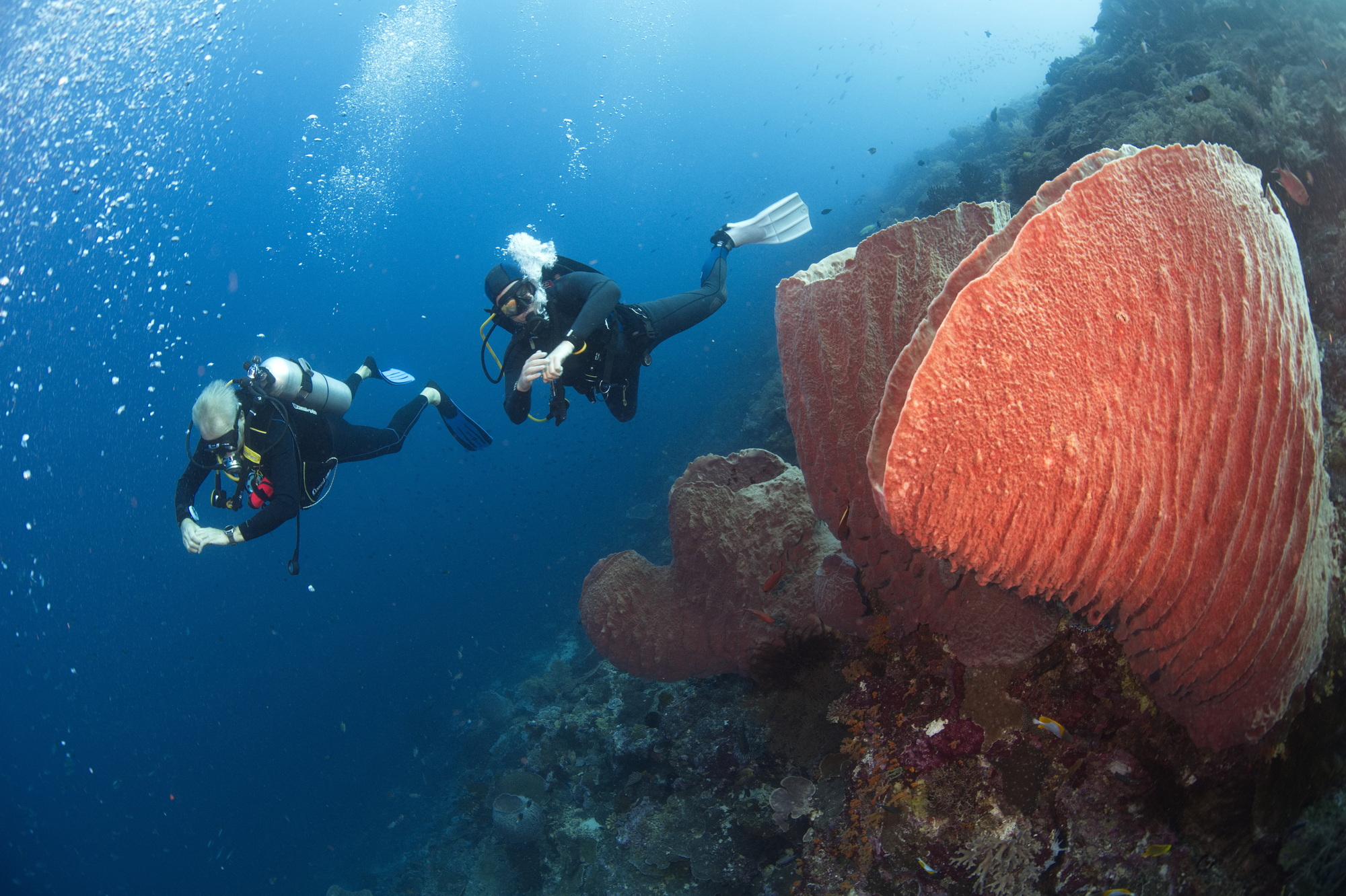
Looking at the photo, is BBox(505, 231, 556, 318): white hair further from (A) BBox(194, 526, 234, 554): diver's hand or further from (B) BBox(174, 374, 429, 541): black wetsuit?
→ (A) BBox(194, 526, 234, 554): diver's hand

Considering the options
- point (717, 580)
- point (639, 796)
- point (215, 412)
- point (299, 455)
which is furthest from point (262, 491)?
point (639, 796)

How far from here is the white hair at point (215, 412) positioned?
5090 millimetres

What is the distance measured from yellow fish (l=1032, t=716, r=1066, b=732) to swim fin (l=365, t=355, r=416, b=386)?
8539 millimetres

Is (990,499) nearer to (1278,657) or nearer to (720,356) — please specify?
(1278,657)

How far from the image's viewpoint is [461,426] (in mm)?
8148

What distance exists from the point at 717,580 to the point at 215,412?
4.83 meters

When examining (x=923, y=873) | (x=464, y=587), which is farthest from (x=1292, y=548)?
(x=464, y=587)

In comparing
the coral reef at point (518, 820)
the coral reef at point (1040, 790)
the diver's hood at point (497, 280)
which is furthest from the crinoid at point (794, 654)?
the coral reef at point (518, 820)

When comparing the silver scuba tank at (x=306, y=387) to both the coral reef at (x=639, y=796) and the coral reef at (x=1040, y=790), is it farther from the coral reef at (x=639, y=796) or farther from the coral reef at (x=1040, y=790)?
the coral reef at (x=1040, y=790)

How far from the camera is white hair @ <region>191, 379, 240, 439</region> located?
5090 mm

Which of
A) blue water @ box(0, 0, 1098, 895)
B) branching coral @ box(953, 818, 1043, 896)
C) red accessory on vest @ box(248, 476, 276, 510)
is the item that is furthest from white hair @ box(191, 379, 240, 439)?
blue water @ box(0, 0, 1098, 895)

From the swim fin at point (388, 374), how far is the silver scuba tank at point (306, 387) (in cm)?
130

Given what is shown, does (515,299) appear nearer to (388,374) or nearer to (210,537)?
(210,537)

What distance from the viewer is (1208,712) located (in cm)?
183
